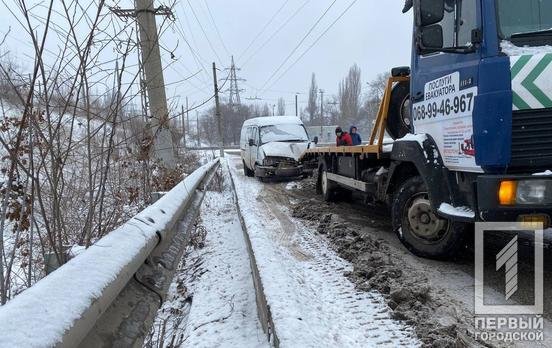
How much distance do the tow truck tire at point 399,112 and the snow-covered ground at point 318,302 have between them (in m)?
2.12

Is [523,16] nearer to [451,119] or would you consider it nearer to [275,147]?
[451,119]

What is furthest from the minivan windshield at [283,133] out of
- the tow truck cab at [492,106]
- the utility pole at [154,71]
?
the tow truck cab at [492,106]

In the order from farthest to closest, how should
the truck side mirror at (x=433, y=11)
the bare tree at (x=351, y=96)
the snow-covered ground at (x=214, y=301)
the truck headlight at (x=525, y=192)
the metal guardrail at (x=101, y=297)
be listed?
1. the bare tree at (x=351, y=96)
2. the truck side mirror at (x=433, y=11)
3. the truck headlight at (x=525, y=192)
4. the snow-covered ground at (x=214, y=301)
5. the metal guardrail at (x=101, y=297)

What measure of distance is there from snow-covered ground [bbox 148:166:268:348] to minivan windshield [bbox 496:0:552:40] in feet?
10.3

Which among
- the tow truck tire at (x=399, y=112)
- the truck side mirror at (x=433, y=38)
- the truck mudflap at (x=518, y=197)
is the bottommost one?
the truck mudflap at (x=518, y=197)

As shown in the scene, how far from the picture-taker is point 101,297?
1458 millimetres

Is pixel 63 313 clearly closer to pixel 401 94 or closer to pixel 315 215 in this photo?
pixel 401 94

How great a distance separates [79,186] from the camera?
4.97m

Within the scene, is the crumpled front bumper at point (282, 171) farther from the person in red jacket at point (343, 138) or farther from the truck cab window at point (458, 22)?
the truck cab window at point (458, 22)

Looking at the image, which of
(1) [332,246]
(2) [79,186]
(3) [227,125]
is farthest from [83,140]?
(3) [227,125]

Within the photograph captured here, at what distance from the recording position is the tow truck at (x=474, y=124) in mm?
3691

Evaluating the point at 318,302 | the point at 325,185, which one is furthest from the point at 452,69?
the point at 325,185

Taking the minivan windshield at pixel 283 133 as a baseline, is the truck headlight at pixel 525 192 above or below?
below

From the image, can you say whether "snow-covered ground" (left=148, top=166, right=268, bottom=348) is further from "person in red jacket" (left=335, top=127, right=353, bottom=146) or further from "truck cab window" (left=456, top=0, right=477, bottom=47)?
"person in red jacket" (left=335, top=127, right=353, bottom=146)
